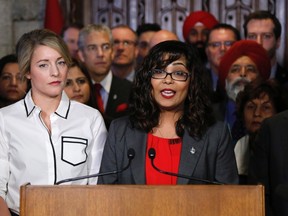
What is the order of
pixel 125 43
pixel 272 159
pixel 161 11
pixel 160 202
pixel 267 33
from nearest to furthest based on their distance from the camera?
pixel 160 202
pixel 272 159
pixel 267 33
pixel 125 43
pixel 161 11

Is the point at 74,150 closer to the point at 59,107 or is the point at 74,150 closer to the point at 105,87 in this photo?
the point at 59,107

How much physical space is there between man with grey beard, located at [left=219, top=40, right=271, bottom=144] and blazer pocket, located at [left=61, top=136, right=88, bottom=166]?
1.89m

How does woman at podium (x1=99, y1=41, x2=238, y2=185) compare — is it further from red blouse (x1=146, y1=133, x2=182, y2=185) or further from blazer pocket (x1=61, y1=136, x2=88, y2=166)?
blazer pocket (x1=61, y1=136, x2=88, y2=166)

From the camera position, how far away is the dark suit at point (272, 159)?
3830 mm

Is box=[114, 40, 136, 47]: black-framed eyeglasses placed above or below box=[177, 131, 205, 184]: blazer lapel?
above

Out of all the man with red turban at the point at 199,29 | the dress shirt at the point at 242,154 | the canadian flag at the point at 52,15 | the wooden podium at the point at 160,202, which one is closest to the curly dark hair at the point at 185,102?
the wooden podium at the point at 160,202

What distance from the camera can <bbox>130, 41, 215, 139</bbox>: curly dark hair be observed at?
3715 mm

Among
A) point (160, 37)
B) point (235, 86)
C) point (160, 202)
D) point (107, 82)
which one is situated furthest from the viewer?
point (160, 37)

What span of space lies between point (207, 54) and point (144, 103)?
235 cm

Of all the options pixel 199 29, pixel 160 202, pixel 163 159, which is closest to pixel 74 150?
pixel 163 159

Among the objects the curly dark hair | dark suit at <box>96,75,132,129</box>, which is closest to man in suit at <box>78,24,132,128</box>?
dark suit at <box>96,75,132,129</box>

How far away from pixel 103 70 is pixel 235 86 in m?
0.97

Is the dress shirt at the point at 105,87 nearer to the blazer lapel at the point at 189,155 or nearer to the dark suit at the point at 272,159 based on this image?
the dark suit at the point at 272,159

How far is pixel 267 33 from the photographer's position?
19.4 ft
